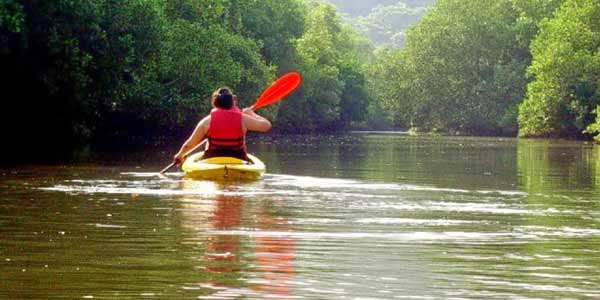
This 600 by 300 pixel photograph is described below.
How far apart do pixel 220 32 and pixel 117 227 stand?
34437 millimetres

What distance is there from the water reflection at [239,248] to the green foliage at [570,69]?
47305 millimetres

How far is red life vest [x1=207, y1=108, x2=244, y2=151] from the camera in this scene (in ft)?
55.7

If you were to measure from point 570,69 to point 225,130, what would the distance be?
1775 inches

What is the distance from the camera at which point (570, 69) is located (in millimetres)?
59875

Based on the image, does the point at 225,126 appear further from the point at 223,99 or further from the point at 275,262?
the point at 275,262

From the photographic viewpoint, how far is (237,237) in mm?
10133

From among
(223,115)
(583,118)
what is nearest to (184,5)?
(583,118)

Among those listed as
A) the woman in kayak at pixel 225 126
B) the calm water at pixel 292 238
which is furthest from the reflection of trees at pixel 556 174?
the woman in kayak at pixel 225 126

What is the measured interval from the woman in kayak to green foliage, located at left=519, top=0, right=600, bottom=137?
1720 inches

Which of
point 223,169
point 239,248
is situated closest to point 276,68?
point 223,169

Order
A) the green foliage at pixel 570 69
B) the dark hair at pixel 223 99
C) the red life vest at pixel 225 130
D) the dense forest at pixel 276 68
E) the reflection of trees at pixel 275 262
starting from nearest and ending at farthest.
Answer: the reflection of trees at pixel 275 262 → the red life vest at pixel 225 130 → the dark hair at pixel 223 99 → the dense forest at pixel 276 68 → the green foliage at pixel 570 69

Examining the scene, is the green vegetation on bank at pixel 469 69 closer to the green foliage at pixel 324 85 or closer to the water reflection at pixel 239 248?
the green foliage at pixel 324 85

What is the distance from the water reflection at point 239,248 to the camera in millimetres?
7434

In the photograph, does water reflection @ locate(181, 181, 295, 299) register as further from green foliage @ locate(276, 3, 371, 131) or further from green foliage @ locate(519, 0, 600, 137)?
green foliage @ locate(276, 3, 371, 131)
